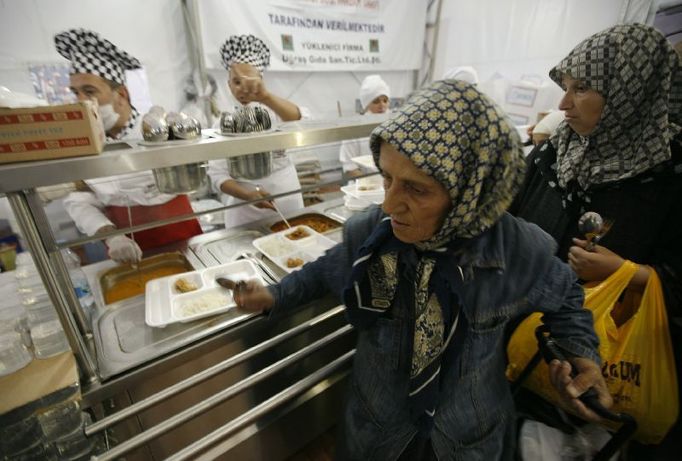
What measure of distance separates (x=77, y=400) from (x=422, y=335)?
104 centimetres

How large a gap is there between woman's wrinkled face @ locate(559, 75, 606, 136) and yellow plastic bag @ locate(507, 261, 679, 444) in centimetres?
61

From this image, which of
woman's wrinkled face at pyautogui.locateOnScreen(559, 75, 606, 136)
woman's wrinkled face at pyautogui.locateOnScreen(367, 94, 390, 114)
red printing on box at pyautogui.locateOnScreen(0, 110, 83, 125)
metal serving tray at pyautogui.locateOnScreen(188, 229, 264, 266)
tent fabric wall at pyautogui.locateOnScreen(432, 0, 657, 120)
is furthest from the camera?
woman's wrinkled face at pyautogui.locateOnScreen(367, 94, 390, 114)

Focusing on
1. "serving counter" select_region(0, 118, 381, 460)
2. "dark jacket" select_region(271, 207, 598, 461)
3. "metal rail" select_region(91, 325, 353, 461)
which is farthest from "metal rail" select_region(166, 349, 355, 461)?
"dark jacket" select_region(271, 207, 598, 461)

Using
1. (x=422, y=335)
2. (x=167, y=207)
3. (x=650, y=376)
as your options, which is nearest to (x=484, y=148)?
(x=422, y=335)

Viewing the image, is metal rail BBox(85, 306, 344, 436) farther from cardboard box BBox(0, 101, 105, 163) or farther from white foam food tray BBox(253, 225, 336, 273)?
cardboard box BBox(0, 101, 105, 163)

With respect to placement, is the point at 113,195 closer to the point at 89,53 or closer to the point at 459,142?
the point at 89,53

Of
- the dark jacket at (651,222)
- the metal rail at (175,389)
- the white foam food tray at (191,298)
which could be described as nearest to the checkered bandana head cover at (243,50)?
the white foam food tray at (191,298)

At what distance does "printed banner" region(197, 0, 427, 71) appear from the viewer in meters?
3.55

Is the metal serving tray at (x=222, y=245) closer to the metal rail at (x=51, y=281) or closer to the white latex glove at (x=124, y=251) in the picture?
the white latex glove at (x=124, y=251)

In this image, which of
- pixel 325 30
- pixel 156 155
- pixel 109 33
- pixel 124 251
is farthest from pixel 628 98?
pixel 109 33

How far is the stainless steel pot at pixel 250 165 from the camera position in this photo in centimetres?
144

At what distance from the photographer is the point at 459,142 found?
0.77 m

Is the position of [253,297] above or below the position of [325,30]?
below

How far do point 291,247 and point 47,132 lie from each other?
1.11 m
